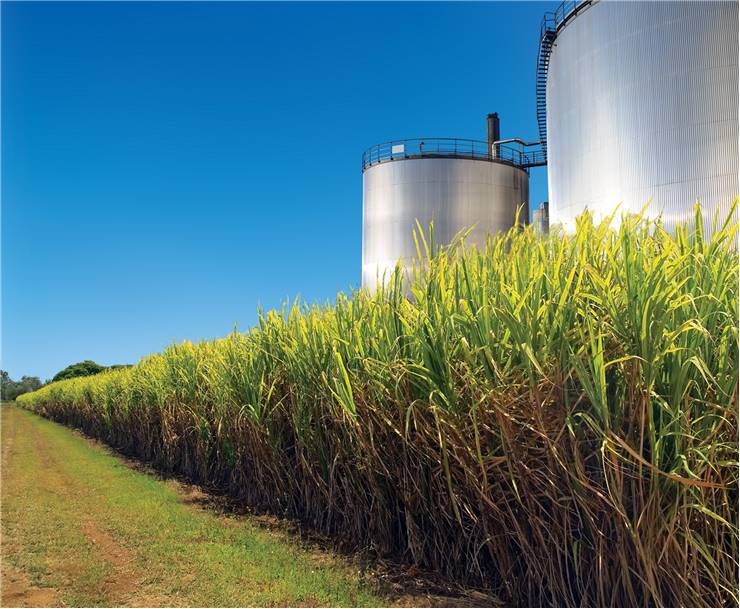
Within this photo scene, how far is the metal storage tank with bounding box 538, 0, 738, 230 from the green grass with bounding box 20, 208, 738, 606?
31.7ft

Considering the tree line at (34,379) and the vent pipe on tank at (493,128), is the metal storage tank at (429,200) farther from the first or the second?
the tree line at (34,379)

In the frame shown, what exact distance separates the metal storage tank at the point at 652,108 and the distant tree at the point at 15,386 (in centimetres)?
8502

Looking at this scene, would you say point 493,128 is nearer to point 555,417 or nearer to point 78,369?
point 555,417

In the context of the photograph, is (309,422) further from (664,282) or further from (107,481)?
(107,481)

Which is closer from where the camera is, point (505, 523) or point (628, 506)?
point (628, 506)

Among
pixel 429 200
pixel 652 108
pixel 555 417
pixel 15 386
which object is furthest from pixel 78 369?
pixel 555 417

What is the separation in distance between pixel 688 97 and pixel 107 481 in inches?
578

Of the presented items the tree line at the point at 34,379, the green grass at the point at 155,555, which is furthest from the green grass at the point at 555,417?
the tree line at the point at 34,379

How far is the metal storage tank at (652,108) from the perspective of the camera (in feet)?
46.0

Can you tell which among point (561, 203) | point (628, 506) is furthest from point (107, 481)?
point (561, 203)

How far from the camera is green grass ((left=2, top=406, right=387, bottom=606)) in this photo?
4.35m

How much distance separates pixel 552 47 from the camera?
1977 cm

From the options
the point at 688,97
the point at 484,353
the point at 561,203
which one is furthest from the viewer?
the point at 561,203

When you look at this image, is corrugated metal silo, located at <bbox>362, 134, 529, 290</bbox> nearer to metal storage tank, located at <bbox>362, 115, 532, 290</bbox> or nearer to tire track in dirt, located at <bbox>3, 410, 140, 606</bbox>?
metal storage tank, located at <bbox>362, 115, 532, 290</bbox>
